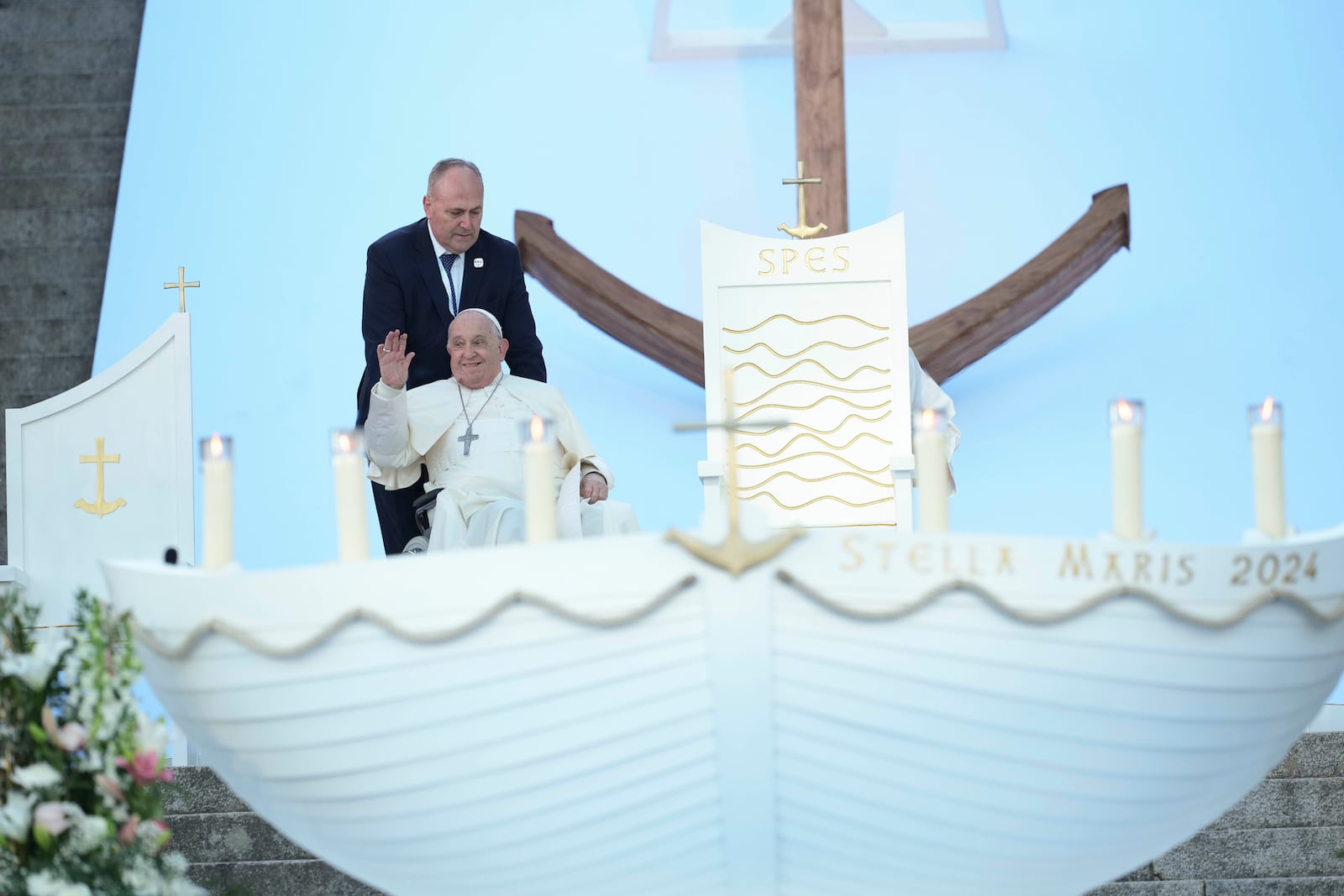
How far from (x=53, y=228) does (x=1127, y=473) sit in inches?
216

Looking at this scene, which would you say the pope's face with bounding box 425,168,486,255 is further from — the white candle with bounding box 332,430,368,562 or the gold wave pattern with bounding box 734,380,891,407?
the white candle with bounding box 332,430,368,562

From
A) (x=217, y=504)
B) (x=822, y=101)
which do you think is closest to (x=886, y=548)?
(x=217, y=504)

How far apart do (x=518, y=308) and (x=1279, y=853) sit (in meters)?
2.01

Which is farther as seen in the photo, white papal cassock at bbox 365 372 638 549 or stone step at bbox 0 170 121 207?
stone step at bbox 0 170 121 207

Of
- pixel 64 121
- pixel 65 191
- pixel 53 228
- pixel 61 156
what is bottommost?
pixel 53 228

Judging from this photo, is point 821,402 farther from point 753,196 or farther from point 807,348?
point 753,196

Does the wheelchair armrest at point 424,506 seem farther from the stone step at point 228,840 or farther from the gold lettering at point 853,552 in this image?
the gold lettering at point 853,552

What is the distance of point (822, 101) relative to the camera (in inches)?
205

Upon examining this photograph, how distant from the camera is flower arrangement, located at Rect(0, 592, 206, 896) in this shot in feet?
5.63

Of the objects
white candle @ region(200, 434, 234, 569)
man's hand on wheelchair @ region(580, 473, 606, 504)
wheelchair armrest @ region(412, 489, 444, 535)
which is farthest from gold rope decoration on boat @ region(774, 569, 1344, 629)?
wheelchair armrest @ region(412, 489, 444, 535)

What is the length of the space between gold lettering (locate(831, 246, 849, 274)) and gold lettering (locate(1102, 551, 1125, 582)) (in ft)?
8.32

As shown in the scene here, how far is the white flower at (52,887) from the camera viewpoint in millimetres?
1663

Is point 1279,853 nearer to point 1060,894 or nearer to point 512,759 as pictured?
point 1060,894

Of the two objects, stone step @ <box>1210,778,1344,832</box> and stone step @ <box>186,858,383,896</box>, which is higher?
stone step @ <box>1210,778,1344,832</box>
